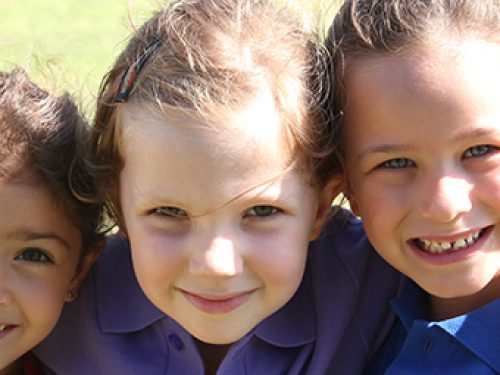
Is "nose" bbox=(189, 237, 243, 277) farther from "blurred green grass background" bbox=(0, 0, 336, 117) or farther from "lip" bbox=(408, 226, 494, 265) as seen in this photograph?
"blurred green grass background" bbox=(0, 0, 336, 117)

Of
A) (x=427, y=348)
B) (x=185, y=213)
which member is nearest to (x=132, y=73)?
(x=185, y=213)

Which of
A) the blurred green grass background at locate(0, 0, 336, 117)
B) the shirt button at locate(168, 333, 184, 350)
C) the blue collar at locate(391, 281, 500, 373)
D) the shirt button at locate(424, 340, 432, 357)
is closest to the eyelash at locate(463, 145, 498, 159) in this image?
the blue collar at locate(391, 281, 500, 373)

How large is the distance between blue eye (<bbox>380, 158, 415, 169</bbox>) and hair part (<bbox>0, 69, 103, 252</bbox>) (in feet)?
2.31

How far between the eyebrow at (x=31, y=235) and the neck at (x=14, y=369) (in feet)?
1.28

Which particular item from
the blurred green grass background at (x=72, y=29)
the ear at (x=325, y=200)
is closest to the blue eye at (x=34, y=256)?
the ear at (x=325, y=200)

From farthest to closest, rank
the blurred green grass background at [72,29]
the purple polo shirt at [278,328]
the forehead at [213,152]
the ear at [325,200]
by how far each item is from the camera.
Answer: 1. the blurred green grass background at [72,29]
2. the purple polo shirt at [278,328]
3. the ear at [325,200]
4. the forehead at [213,152]

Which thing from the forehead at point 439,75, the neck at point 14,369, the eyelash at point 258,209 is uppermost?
the forehead at point 439,75

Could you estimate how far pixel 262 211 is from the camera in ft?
6.69

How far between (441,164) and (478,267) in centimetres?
26

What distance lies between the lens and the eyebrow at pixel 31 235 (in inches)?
86.9

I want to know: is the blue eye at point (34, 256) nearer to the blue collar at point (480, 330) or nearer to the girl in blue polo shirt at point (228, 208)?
the girl in blue polo shirt at point (228, 208)

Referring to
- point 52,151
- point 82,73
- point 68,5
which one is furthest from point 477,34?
point 68,5

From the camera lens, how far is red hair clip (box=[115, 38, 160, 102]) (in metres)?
2.09

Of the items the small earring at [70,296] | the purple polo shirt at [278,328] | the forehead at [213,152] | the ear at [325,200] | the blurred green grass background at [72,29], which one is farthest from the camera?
the blurred green grass background at [72,29]
